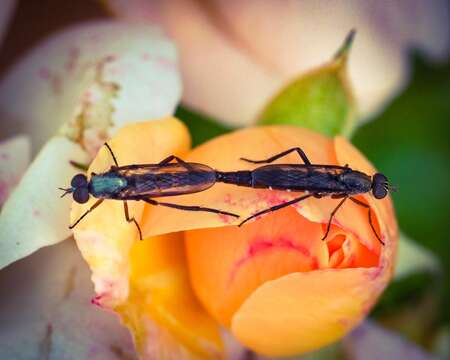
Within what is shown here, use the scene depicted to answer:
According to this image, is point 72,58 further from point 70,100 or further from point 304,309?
point 304,309

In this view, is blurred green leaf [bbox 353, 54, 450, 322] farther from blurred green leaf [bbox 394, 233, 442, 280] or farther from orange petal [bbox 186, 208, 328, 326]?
orange petal [bbox 186, 208, 328, 326]

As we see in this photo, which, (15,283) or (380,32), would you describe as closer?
(15,283)

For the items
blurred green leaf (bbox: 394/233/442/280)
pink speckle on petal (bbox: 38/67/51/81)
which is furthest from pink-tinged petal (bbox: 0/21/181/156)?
blurred green leaf (bbox: 394/233/442/280)

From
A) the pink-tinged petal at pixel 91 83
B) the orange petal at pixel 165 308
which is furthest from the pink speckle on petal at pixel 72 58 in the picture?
the orange petal at pixel 165 308

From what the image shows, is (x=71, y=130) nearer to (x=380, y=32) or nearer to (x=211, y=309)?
(x=211, y=309)

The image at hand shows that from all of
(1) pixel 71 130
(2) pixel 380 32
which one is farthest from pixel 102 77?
(2) pixel 380 32

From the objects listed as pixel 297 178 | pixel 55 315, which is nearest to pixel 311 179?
pixel 297 178

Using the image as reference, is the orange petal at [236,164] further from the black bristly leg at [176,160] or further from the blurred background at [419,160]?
the blurred background at [419,160]
